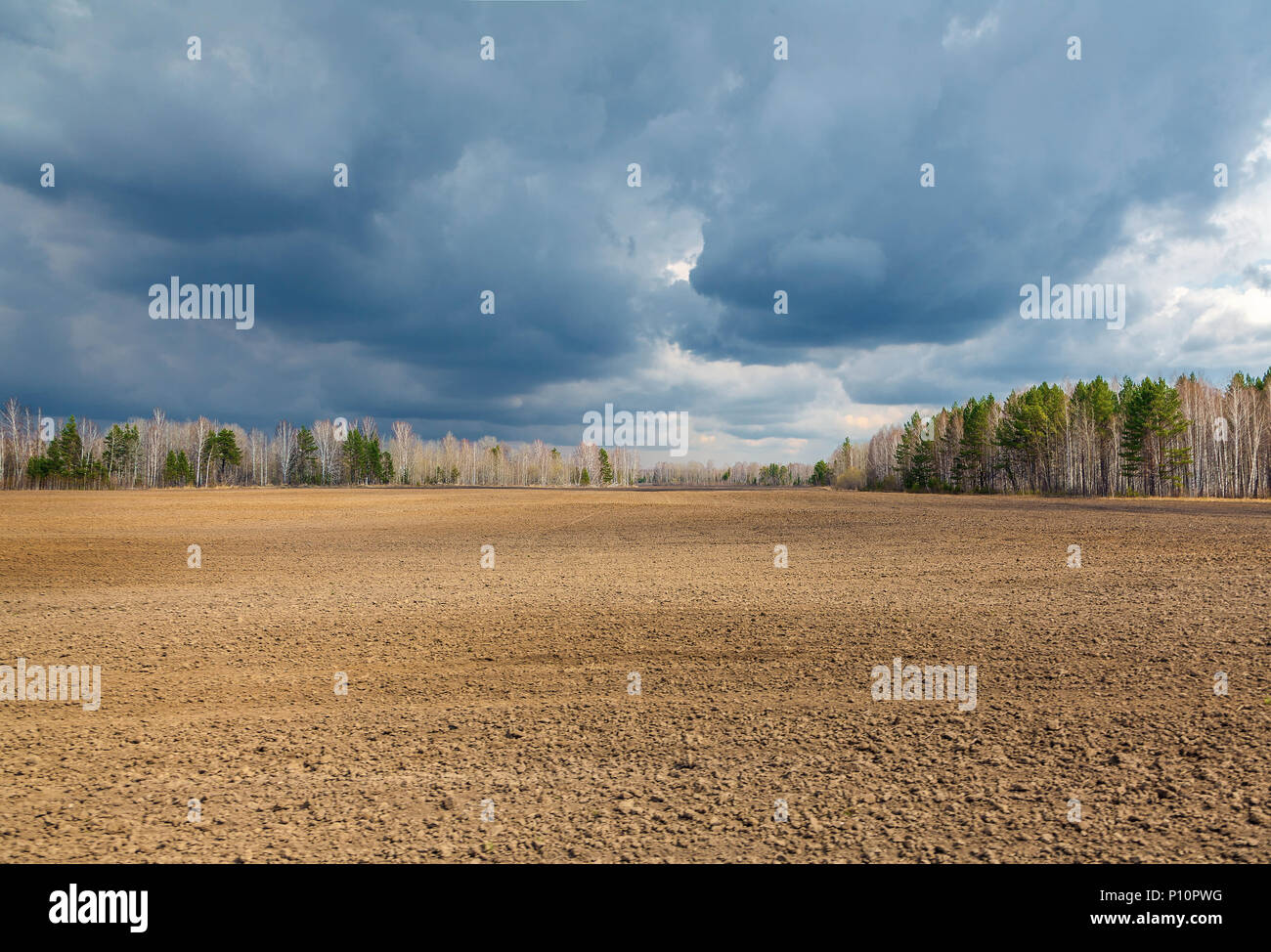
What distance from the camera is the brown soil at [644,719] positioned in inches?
197

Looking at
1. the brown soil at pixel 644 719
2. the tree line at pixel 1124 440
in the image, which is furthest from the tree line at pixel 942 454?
the brown soil at pixel 644 719

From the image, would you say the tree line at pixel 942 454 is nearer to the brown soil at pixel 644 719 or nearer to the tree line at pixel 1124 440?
the tree line at pixel 1124 440

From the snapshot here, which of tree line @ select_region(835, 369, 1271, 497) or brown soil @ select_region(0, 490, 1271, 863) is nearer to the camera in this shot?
brown soil @ select_region(0, 490, 1271, 863)

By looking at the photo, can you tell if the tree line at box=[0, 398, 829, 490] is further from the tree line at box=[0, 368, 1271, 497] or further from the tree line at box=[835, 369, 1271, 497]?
the tree line at box=[835, 369, 1271, 497]

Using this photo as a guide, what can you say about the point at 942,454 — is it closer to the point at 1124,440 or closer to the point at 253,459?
the point at 1124,440

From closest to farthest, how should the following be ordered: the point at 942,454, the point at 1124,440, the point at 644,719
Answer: the point at 644,719 → the point at 1124,440 → the point at 942,454

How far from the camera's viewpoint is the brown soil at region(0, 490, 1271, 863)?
16.4 ft

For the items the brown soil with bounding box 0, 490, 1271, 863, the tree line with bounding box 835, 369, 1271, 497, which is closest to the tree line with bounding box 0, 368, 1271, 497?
the tree line with bounding box 835, 369, 1271, 497

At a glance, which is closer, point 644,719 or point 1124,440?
point 644,719

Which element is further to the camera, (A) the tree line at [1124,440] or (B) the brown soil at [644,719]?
(A) the tree line at [1124,440]

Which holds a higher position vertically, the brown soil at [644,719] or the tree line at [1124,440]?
the tree line at [1124,440]

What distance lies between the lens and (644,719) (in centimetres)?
741

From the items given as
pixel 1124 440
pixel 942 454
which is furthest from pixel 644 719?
pixel 942 454

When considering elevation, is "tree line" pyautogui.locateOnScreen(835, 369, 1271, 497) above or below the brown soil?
above
